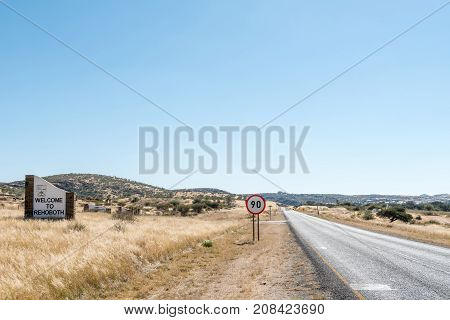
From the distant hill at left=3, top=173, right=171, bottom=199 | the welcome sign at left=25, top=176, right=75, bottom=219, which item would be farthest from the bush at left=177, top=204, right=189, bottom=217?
the welcome sign at left=25, top=176, right=75, bottom=219

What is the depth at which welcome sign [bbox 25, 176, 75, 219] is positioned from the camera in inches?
1531

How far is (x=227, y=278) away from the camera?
1311 cm

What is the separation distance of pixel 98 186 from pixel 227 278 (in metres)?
145

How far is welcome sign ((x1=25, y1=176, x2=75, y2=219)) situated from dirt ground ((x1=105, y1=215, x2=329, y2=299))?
2288 cm

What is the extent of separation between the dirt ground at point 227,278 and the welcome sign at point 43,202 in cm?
2288

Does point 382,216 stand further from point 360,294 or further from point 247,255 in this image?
point 360,294

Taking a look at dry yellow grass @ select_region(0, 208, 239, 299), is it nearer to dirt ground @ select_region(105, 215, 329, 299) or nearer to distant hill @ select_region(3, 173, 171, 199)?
dirt ground @ select_region(105, 215, 329, 299)

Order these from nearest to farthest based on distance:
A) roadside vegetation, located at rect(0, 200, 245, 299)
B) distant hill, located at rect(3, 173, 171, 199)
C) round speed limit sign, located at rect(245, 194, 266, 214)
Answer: roadside vegetation, located at rect(0, 200, 245, 299), round speed limit sign, located at rect(245, 194, 266, 214), distant hill, located at rect(3, 173, 171, 199)

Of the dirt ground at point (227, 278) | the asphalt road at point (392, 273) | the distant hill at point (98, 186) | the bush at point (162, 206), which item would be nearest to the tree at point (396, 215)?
the bush at point (162, 206)

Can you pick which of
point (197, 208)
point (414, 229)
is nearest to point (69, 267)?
point (414, 229)

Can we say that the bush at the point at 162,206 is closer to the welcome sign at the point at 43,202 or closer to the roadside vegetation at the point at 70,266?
the welcome sign at the point at 43,202

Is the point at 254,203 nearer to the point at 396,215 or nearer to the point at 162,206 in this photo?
the point at 396,215

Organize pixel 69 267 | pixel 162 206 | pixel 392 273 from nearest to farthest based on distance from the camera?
1. pixel 69 267
2. pixel 392 273
3. pixel 162 206
